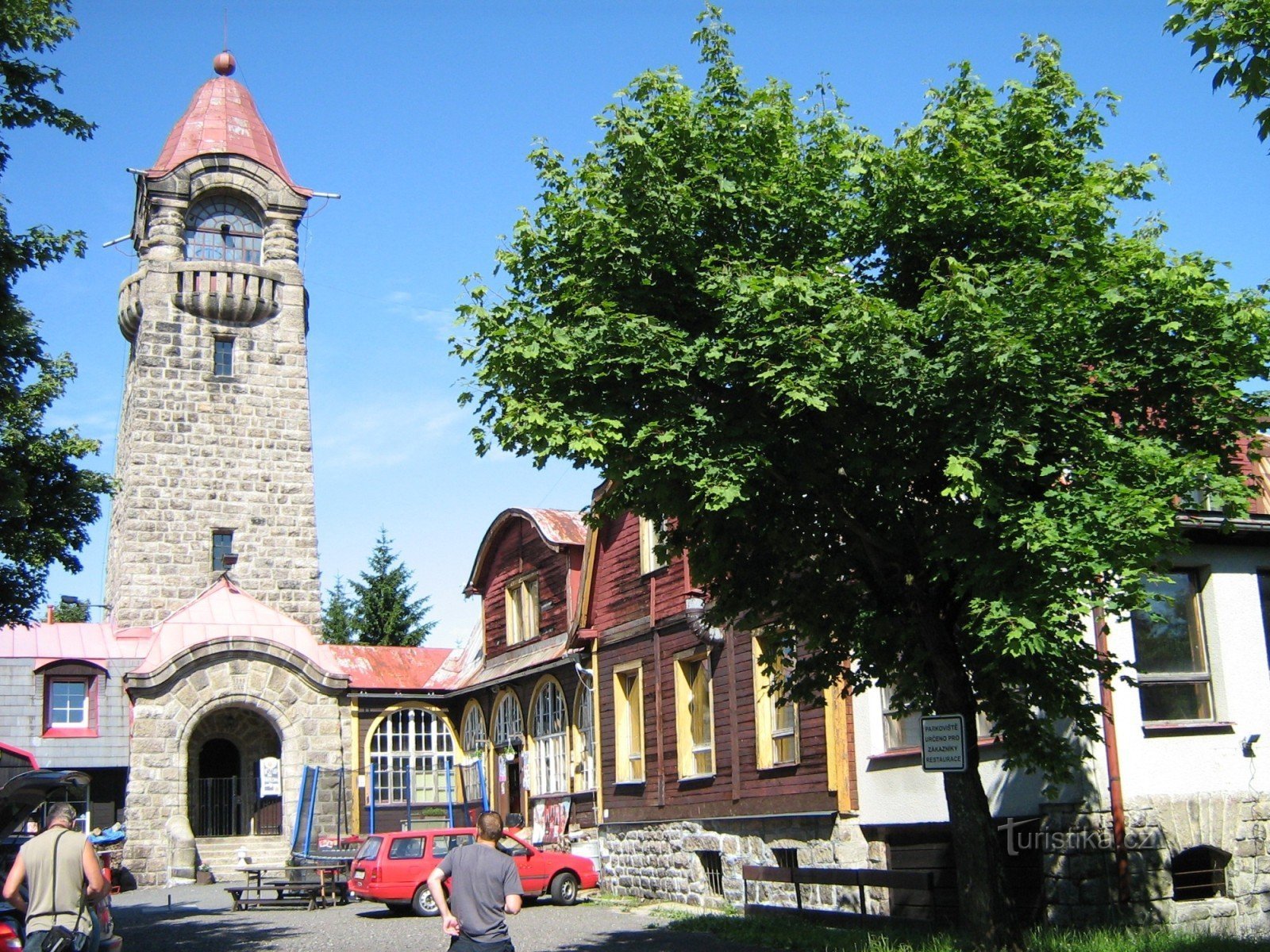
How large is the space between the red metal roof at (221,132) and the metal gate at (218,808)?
16.1m

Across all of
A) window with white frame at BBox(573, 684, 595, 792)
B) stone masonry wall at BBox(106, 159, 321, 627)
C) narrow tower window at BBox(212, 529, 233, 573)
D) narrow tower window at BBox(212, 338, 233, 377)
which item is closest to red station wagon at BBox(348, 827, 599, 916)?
window with white frame at BBox(573, 684, 595, 792)

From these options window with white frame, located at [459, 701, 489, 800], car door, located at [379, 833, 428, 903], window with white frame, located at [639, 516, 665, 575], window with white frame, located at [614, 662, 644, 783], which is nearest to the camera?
car door, located at [379, 833, 428, 903]

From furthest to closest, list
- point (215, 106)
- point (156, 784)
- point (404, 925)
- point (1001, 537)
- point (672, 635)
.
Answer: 1. point (215, 106)
2. point (156, 784)
3. point (672, 635)
4. point (404, 925)
5. point (1001, 537)

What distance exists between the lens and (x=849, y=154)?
11.8 m

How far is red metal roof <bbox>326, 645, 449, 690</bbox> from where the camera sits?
111 feet

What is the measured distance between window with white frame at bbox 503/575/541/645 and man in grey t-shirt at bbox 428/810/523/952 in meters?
19.3

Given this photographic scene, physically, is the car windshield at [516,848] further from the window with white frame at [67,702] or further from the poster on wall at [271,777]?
the window with white frame at [67,702]

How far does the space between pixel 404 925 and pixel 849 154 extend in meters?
13.0

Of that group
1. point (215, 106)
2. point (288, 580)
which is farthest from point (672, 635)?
point (215, 106)

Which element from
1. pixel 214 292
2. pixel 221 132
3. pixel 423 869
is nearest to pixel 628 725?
pixel 423 869

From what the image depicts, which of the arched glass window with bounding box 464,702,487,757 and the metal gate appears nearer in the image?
the arched glass window with bounding box 464,702,487,757

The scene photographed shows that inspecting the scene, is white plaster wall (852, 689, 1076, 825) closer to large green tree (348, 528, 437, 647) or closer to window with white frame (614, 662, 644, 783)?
window with white frame (614, 662, 644, 783)

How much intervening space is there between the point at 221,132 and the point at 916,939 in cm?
3239

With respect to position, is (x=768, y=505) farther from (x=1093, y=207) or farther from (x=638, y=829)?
(x=638, y=829)
